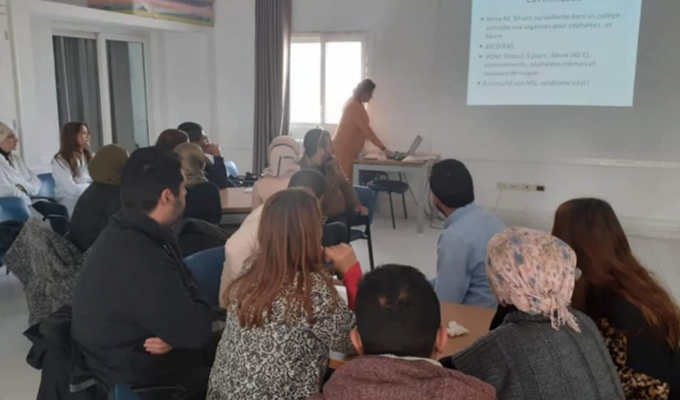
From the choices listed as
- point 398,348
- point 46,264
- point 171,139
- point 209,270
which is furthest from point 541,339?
point 171,139

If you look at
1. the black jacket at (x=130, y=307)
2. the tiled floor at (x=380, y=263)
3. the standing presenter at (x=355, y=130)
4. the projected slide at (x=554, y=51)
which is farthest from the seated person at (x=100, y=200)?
the projected slide at (x=554, y=51)

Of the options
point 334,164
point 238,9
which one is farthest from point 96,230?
point 238,9

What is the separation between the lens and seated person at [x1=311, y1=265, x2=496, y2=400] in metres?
1.02

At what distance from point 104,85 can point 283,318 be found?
18.7ft

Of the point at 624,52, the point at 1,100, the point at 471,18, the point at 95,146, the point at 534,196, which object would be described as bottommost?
the point at 534,196

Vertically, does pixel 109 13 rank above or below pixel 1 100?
above

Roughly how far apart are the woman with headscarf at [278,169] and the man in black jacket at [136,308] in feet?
5.52

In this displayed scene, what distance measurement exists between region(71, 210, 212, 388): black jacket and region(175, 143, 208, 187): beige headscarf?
179cm

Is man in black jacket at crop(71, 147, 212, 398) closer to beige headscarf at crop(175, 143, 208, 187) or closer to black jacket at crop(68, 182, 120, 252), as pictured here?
black jacket at crop(68, 182, 120, 252)

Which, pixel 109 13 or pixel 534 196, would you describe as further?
pixel 534 196

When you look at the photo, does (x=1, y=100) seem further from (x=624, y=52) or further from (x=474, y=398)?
(x=624, y=52)

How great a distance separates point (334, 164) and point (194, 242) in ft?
4.52

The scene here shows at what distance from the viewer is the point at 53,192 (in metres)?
Result: 4.62

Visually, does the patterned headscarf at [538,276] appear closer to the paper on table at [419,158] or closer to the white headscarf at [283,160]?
the white headscarf at [283,160]
